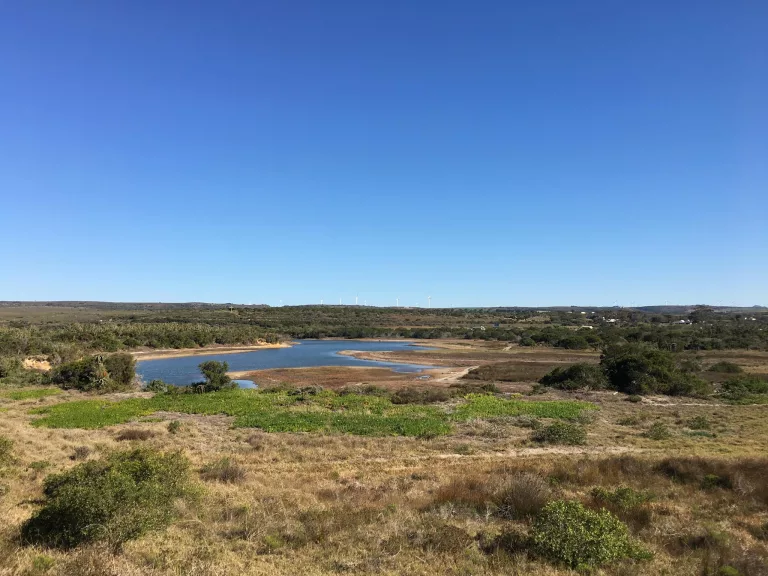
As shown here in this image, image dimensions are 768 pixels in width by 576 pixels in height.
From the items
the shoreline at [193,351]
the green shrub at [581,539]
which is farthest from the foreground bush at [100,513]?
the shoreline at [193,351]

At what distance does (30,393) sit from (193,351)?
58.3 m

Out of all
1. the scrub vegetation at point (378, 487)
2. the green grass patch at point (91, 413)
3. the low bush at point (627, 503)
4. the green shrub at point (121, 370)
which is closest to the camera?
the scrub vegetation at point (378, 487)

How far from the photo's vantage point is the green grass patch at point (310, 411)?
26953mm

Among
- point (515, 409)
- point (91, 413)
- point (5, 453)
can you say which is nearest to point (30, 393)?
point (91, 413)

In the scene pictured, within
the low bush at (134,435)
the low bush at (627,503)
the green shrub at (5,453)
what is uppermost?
the green shrub at (5,453)

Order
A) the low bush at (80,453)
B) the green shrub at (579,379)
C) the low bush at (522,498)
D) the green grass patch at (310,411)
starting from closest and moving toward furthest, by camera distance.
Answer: the low bush at (522,498) < the low bush at (80,453) < the green grass patch at (310,411) < the green shrub at (579,379)

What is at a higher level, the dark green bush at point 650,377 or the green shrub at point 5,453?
the green shrub at point 5,453

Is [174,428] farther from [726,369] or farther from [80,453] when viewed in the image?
[726,369]

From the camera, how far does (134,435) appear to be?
23.1 meters

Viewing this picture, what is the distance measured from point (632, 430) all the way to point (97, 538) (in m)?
26.5

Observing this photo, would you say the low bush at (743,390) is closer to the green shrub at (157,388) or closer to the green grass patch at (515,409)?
the green grass patch at (515,409)

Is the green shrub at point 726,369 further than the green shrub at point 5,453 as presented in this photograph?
Yes

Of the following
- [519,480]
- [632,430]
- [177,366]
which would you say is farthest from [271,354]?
[519,480]

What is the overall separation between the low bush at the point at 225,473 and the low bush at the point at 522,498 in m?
8.13
